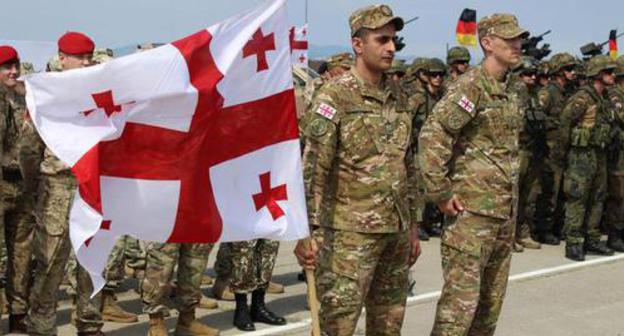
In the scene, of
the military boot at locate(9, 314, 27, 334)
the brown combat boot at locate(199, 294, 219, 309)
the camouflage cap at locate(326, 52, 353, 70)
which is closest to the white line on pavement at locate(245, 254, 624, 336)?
the brown combat boot at locate(199, 294, 219, 309)

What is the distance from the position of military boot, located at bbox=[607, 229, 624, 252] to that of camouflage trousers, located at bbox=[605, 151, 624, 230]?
62 millimetres

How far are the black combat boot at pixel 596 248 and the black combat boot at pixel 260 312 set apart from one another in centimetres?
491

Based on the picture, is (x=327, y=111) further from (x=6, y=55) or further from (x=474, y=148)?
(x=6, y=55)

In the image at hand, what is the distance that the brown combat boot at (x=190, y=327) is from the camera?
6238 mm

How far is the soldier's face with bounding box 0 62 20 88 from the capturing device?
589cm


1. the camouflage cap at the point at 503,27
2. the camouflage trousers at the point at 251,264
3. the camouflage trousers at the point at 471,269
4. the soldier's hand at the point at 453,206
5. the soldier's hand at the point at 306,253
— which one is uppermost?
the camouflage cap at the point at 503,27

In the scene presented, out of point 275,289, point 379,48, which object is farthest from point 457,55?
point 379,48

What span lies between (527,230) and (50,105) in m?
8.08

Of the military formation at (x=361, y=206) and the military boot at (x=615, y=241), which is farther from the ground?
the military formation at (x=361, y=206)

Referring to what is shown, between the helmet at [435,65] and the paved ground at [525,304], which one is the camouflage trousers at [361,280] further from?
the helmet at [435,65]

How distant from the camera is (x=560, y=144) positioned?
10617 millimetres

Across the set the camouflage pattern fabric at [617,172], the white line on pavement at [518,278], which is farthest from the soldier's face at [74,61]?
the camouflage pattern fabric at [617,172]

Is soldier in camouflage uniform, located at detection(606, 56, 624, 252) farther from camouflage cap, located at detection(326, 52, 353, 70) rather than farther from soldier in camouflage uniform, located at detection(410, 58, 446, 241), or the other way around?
camouflage cap, located at detection(326, 52, 353, 70)

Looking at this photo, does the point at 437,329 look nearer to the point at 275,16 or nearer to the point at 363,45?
the point at 363,45
